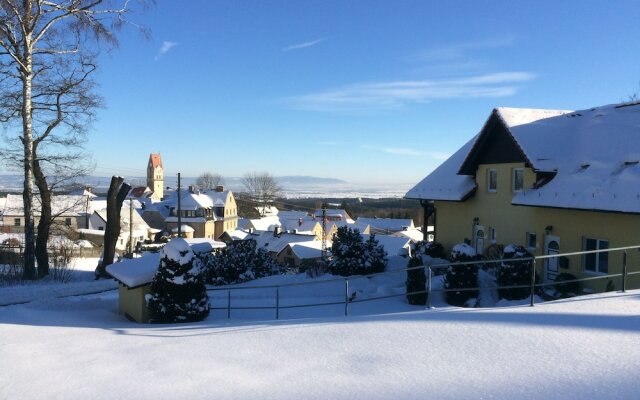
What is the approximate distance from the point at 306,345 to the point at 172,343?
1.96 meters

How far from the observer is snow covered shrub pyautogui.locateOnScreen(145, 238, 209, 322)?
1034cm

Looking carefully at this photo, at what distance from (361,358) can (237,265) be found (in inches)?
603

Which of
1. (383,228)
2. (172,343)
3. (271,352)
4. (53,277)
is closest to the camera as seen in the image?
(271,352)

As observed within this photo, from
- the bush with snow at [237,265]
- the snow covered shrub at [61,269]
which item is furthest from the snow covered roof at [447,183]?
the snow covered shrub at [61,269]

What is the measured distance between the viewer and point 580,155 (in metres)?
15.5

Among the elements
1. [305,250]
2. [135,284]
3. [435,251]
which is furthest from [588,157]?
[305,250]

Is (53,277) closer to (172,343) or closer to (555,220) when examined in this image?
(172,343)

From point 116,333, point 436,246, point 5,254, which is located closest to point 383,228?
point 436,246

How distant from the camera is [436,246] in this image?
20891 mm

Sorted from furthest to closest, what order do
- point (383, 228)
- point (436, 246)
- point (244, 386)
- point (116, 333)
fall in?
point (383, 228) < point (436, 246) < point (116, 333) < point (244, 386)

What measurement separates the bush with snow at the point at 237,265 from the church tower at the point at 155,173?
10327 centimetres

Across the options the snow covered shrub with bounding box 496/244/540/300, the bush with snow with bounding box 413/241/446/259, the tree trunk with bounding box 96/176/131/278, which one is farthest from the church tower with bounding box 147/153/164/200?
the snow covered shrub with bounding box 496/244/540/300

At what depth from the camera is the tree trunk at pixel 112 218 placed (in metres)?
19.8

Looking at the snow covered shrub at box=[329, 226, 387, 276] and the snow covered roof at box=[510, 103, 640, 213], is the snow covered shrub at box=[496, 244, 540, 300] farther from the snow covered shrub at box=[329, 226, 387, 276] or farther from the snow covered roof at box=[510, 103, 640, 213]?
the snow covered shrub at box=[329, 226, 387, 276]
